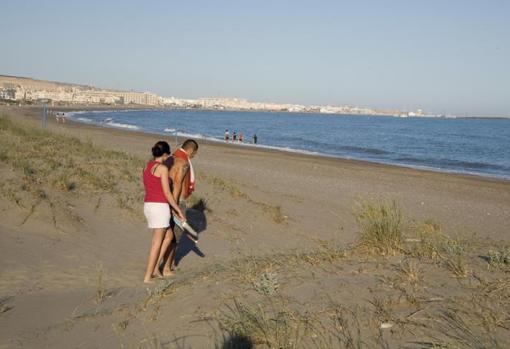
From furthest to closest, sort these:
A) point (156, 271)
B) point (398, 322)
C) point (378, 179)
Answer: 1. point (378, 179)
2. point (156, 271)
3. point (398, 322)

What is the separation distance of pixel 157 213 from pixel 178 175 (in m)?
0.60

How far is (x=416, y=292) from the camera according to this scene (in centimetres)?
449

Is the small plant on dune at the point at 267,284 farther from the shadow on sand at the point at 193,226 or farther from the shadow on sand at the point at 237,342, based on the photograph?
the shadow on sand at the point at 193,226

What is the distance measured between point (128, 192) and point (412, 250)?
5897 millimetres

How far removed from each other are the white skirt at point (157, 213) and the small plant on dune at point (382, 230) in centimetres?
220

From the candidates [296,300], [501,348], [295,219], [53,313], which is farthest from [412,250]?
[295,219]

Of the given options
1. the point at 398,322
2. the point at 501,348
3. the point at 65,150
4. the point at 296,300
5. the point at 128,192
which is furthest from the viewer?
the point at 65,150

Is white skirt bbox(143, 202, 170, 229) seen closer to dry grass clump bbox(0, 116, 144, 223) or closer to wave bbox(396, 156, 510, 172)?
dry grass clump bbox(0, 116, 144, 223)

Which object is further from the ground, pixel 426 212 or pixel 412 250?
pixel 412 250

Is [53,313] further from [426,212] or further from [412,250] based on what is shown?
[426,212]

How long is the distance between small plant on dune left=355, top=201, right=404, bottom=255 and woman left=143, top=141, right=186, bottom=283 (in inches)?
82.7

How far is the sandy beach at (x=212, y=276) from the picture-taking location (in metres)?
3.96

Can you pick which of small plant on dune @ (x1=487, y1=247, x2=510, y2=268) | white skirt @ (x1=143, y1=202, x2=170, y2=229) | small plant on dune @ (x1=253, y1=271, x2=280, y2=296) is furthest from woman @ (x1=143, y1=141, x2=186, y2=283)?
small plant on dune @ (x1=487, y1=247, x2=510, y2=268)

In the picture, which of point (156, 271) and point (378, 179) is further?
point (378, 179)
